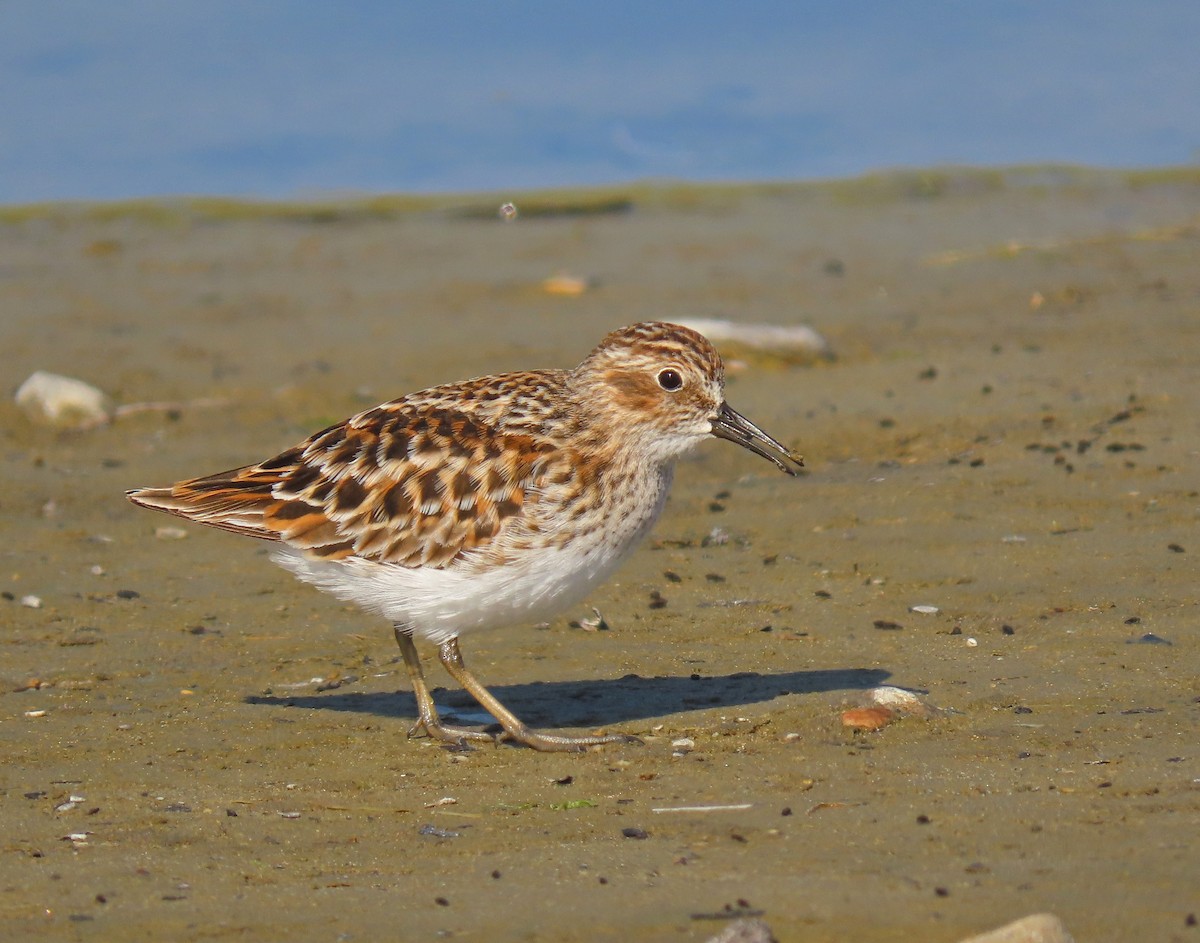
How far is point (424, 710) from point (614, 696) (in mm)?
848

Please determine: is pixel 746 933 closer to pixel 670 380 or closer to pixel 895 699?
pixel 895 699

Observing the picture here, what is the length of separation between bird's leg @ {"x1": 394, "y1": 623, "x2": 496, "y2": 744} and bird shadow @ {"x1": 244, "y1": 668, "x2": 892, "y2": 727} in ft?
0.73

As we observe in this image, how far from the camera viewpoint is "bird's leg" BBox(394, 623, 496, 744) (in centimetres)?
752

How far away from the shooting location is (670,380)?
7.70 m

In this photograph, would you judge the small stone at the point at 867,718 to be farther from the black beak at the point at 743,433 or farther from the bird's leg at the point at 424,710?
the bird's leg at the point at 424,710

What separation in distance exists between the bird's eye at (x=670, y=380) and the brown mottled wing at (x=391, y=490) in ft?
1.95

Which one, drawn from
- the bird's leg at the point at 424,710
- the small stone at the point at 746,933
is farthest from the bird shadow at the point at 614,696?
Answer: the small stone at the point at 746,933

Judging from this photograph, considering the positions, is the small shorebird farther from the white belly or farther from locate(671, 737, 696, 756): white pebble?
locate(671, 737, 696, 756): white pebble

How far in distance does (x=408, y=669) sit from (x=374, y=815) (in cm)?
139

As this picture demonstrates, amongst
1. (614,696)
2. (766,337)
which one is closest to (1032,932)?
(614,696)

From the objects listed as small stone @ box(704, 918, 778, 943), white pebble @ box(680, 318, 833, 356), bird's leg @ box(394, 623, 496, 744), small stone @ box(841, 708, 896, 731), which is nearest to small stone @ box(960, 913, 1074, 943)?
small stone @ box(704, 918, 778, 943)

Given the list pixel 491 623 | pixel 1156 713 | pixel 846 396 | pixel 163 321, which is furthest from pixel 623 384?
pixel 163 321

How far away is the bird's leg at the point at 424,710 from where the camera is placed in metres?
7.52

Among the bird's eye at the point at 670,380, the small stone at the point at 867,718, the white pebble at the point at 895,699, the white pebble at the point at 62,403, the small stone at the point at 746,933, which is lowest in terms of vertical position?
the small stone at the point at 867,718
